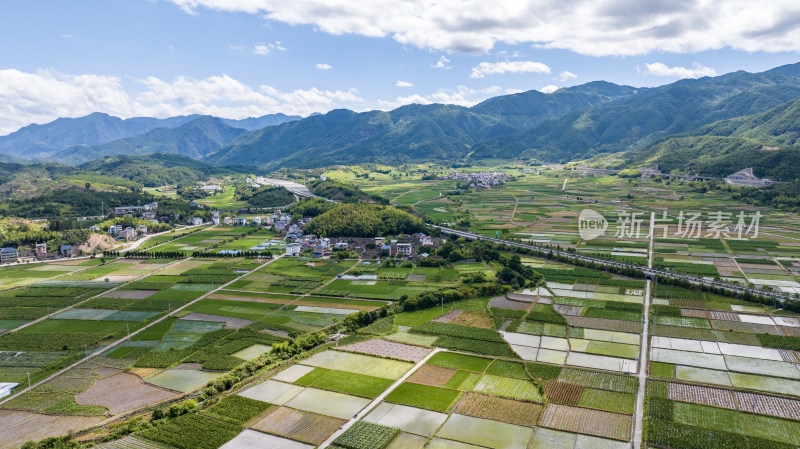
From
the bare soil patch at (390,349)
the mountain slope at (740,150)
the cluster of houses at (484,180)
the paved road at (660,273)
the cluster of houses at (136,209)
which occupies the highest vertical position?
the mountain slope at (740,150)

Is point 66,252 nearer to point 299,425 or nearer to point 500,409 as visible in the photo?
point 299,425

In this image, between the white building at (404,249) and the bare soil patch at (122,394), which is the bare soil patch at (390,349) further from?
the white building at (404,249)

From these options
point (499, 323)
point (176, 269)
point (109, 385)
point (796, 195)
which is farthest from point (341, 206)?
point (796, 195)

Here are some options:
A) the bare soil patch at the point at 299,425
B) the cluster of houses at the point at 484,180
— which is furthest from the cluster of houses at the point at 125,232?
the cluster of houses at the point at 484,180

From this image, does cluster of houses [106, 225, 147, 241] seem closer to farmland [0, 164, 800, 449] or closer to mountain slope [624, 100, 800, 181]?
farmland [0, 164, 800, 449]

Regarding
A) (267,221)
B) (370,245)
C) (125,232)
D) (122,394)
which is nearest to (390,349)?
(122,394)

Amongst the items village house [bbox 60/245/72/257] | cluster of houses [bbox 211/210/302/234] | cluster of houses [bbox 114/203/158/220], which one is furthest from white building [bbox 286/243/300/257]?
cluster of houses [bbox 114/203/158/220]
